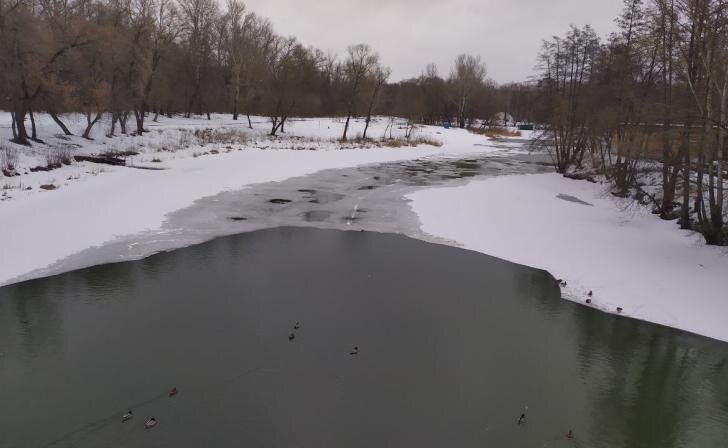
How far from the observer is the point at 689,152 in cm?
1631

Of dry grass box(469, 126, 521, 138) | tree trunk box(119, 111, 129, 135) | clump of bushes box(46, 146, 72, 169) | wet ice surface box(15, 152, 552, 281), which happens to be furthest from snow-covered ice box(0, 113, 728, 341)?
dry grass box(469, 126, 521, 138)

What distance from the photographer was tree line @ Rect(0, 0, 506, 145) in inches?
1159

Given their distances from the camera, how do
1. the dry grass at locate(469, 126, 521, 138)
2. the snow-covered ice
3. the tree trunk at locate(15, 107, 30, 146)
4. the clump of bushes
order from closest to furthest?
the snow-covered ice
the clump of bushes
the tree trunk at locate(15, 107, 30, 146)
the dry grass at locate(469, 126, 521, 138)

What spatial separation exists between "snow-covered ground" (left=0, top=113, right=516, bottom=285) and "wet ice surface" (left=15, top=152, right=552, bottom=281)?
79cm

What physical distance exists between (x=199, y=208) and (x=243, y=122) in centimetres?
4485

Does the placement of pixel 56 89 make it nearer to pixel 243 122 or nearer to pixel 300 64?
pixel 243 122

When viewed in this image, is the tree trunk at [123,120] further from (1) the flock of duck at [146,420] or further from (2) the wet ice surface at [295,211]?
(1) the flock of duck at [146,420]

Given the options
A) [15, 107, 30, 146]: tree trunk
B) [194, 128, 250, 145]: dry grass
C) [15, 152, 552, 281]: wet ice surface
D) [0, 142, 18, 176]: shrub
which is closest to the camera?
[15, 152, 552, 281]: wet ice surface

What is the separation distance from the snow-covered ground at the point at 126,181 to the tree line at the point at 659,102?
1570 cm

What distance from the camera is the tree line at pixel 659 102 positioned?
47.8 feet

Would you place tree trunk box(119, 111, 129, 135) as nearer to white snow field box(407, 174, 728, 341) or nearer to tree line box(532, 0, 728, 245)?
white snow field box(407, 174, 728, 341)

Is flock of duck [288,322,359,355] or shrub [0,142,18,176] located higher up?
shrub [0,142,18,176]

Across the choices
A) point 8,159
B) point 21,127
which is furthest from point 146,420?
point 21,127

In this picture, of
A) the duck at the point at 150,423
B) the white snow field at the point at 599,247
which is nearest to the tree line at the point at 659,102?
the white snow field at the point at 599,247
